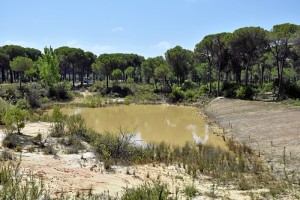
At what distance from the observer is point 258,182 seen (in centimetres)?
992

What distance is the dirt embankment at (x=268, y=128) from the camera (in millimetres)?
13656

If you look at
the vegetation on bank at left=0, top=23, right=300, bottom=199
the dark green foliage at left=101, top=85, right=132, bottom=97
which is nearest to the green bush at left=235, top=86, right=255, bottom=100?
the vegetation on bank at left=0, top=23, right=300, bottom=199

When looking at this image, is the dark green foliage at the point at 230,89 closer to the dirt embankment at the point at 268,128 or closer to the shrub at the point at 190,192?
the dirt embankment at the point at 268,128

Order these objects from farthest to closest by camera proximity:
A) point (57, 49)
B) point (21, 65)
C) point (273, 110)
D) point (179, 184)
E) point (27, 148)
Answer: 1. point (57, 49)
2. point (21, 65)
3. point (273, 110)
4. point (27, 148)
5. point (179, 184)

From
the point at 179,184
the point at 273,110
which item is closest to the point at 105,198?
the point at 179,184

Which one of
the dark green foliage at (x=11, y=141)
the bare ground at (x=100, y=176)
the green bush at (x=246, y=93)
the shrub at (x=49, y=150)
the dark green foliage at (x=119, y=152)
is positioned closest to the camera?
the bare ground at (x=100, y=176)

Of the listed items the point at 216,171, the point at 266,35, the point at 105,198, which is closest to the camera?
the point at 105,198

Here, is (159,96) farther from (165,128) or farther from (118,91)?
(165,128)

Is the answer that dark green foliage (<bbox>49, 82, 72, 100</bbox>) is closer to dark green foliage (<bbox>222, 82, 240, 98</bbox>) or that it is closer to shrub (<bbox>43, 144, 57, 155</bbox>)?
dark green foliage (<bbox>222, 82, 240, 98</bbox>)

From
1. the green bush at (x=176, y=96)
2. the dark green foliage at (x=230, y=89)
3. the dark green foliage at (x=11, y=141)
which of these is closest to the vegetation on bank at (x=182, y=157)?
the dark green foliage at (x=11, y=141)

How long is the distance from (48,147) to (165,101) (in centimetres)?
3509

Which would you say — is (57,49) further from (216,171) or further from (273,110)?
(216,171)

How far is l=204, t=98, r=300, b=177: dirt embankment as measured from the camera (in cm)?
1366

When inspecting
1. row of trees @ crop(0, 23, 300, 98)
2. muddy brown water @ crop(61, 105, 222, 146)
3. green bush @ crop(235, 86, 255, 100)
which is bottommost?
muddy brown water @ crop(61, 105, 222, 146)
